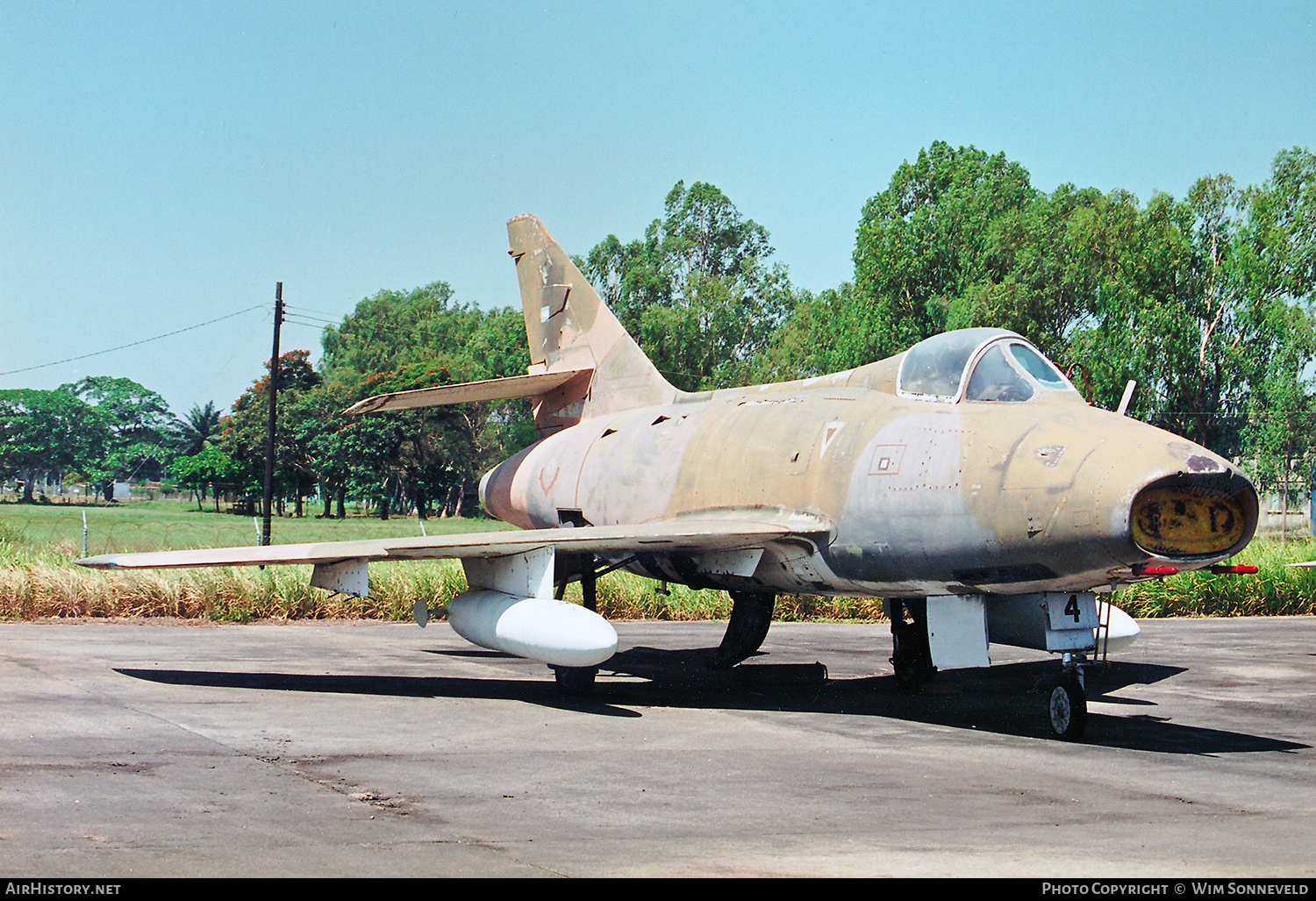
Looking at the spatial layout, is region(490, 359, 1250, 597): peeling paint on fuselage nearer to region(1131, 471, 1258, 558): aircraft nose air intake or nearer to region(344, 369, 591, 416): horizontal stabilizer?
region(1131, 471, 1258, 558): aircraft nose air intake

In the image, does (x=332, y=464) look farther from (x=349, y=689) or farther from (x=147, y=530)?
(x=349, y=689)

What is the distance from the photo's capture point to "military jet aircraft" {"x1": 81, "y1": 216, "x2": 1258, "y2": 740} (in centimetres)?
897

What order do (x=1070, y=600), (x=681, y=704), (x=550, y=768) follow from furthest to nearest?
(x=681, y=704), (x=1070, y=600), (x=550, y=768)

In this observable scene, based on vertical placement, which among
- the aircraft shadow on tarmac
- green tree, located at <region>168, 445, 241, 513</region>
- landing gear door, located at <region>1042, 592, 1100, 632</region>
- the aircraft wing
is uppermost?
green tree, located at <region>168, 445, 241, 513</region>

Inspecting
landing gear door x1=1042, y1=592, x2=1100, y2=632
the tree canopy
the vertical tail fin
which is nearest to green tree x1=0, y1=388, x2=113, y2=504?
the tree canopy

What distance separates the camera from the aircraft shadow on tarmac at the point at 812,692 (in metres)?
10.6

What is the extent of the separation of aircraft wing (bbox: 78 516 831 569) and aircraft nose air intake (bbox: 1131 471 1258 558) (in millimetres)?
2983

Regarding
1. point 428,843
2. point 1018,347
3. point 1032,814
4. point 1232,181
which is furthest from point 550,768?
point 1232,181

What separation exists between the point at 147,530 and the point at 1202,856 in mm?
61140

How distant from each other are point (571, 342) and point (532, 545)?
20.0 ft

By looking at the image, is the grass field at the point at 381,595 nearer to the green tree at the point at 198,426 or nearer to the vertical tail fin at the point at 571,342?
the vertical tail fin at the point at 571,342

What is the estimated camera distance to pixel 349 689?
12.3m

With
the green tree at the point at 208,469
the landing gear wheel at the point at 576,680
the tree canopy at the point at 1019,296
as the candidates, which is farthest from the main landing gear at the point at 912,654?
the green tree at the point at 208,469

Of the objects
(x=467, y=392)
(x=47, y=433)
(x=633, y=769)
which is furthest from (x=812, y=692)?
(x=47, y=433)
